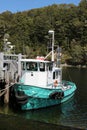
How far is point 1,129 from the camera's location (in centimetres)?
1370

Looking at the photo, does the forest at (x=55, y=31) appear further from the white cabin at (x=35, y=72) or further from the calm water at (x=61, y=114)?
the white cabin at (x=35, y=72)

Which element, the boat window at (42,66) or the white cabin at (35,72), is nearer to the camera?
the white cabin at (35,72)

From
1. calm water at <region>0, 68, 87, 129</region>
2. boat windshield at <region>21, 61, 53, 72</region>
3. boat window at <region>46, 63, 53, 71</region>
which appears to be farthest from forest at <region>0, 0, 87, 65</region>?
boat windshield at <region>21, 61, 53, 72</region>

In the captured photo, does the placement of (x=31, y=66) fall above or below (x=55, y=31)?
below

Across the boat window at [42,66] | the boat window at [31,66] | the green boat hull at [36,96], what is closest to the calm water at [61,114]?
the green boat hull at [36,96]

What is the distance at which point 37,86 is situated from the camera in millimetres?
31016

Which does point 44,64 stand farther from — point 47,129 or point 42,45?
point 42,45

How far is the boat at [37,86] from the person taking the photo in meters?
30.1

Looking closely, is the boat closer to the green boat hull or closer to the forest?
the green boat hull

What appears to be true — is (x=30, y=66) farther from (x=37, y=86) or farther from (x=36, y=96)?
(x=36, y=96)

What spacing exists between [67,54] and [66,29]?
1906 centimetres

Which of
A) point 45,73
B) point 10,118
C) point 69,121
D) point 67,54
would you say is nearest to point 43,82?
point 45,73

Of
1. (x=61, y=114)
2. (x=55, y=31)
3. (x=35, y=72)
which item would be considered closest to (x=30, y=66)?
(x=35, y=72)

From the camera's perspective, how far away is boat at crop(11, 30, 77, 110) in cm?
3011
